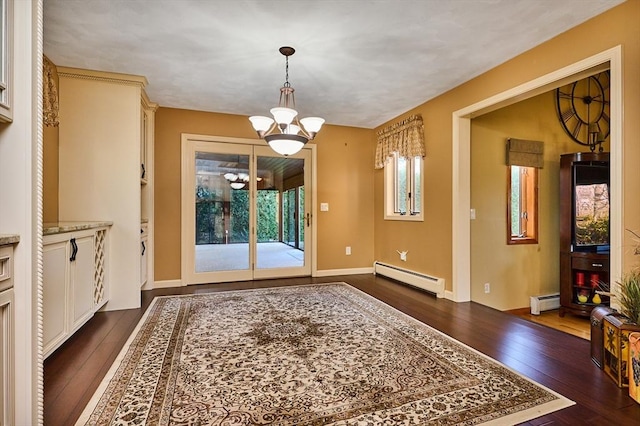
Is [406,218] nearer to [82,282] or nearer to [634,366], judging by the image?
[634,366]

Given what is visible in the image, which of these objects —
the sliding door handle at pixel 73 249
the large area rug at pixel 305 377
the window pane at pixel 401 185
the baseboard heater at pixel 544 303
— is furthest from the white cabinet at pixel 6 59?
the baseboard heater at pixel 544 303

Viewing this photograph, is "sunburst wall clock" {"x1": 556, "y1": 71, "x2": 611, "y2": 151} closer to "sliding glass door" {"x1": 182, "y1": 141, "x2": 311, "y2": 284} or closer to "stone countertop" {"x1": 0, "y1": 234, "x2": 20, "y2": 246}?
"sliding glass door" {"x1": 182, "y1": 141, "x2": 311, "y2": 284}

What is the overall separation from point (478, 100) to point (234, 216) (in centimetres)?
363

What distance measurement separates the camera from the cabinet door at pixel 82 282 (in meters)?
2.65

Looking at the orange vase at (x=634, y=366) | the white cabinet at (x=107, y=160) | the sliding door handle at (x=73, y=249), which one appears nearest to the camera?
the orange vase at (x=634, y=366)

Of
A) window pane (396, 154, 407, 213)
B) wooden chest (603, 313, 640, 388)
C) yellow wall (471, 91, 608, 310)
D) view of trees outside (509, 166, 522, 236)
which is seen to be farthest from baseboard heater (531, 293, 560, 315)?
wooden chest (603, 313, 640, 388)

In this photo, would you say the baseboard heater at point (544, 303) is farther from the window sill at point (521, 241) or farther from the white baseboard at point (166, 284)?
the white baseboard at point (166, 284)

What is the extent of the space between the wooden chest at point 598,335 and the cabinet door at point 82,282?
12.7ft

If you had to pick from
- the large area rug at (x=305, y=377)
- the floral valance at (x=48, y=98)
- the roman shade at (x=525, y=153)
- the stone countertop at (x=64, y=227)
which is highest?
the floral valance at (x=48, y=98)

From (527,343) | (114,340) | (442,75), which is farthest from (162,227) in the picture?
(527,343)

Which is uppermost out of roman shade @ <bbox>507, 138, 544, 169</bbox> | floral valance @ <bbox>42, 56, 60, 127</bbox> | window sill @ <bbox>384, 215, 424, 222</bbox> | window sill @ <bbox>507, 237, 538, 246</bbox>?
floral valance @ <bbox>42, 56, 60, 127</bbox>

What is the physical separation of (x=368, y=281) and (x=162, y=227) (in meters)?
3.13

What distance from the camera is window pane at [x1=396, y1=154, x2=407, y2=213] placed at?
16.5 feet

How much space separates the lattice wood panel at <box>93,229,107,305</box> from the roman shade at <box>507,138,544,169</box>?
15.9 feet
